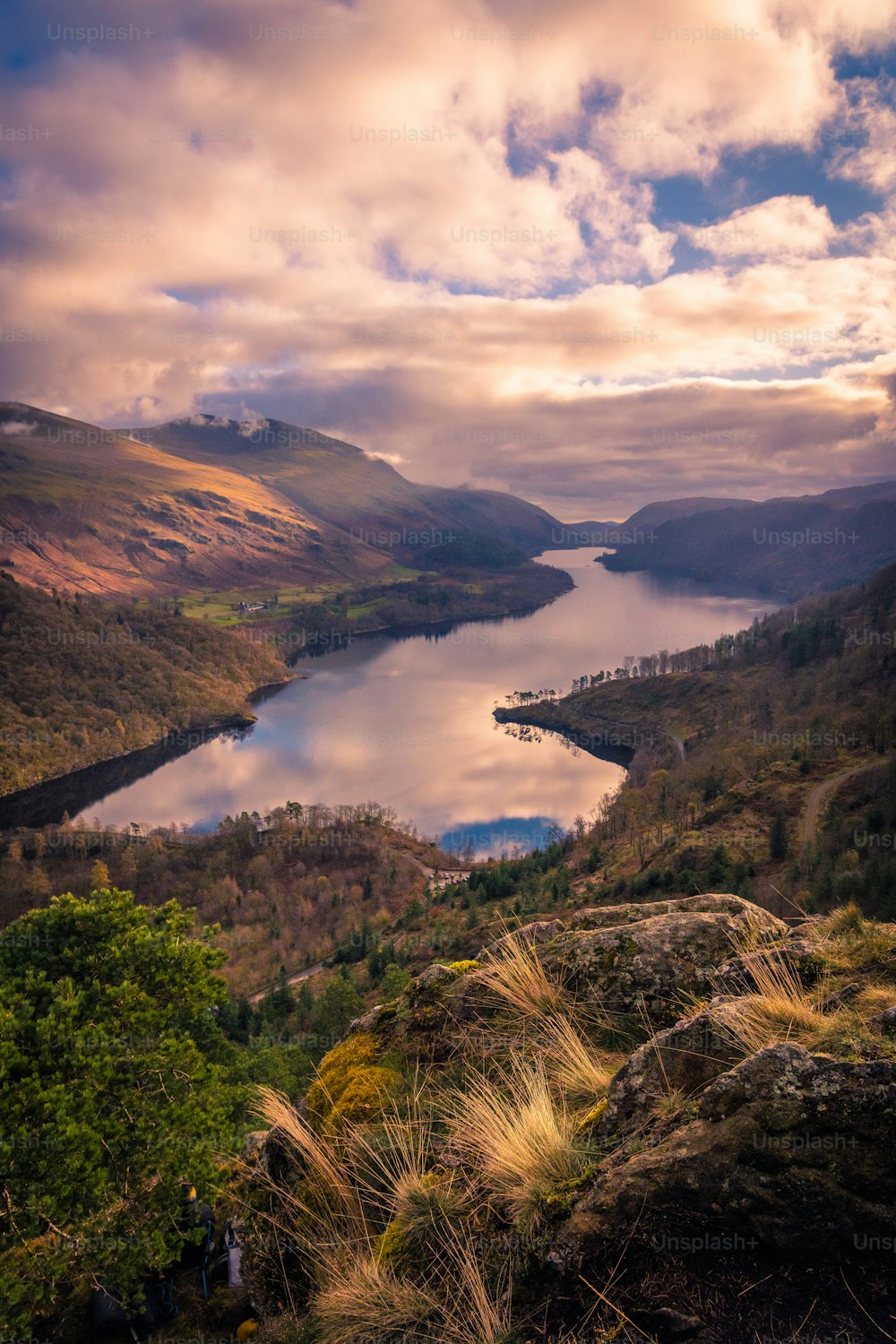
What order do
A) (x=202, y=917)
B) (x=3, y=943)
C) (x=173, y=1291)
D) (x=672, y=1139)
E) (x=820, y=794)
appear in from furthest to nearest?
(x=202, y=917) → (x=820, y=794) → (x=3, y=943) → (x=173, y=1291) → (x=672, y=1139)

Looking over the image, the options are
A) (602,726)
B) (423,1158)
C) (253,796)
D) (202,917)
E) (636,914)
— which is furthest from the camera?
(602,726)

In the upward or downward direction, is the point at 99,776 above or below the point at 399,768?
below

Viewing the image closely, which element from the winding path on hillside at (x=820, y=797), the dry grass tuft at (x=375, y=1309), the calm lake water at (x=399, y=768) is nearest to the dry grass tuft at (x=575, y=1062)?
the dry grass tuft at (x=375, y=1309)

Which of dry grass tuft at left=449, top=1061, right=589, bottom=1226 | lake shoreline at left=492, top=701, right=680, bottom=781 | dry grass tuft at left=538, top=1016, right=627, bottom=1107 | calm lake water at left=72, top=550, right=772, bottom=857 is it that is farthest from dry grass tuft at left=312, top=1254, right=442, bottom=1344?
lake shoreline at left=492, top=701, right=680, bottom=781

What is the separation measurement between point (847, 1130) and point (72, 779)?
131 m

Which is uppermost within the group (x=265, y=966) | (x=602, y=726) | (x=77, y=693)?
(x=77, y=693)

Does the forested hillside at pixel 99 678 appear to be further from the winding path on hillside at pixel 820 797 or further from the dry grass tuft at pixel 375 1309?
the dry grass tuft at pixel 375 1309

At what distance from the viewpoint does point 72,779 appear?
115 metres

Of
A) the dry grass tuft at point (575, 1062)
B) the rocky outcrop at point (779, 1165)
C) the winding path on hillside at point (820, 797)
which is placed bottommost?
the winding path on hillside at point (820, 797)

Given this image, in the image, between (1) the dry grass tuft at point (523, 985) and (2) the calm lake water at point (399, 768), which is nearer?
(1) the dry grass tuft at point (523, 985)

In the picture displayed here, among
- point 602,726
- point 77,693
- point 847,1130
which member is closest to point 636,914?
point 847,1130

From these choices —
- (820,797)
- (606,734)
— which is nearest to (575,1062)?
(820,797)

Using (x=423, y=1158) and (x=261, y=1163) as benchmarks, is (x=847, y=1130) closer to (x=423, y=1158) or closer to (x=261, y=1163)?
(x=423, y=1158)

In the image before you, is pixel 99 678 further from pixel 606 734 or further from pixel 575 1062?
pixel 575 1062
